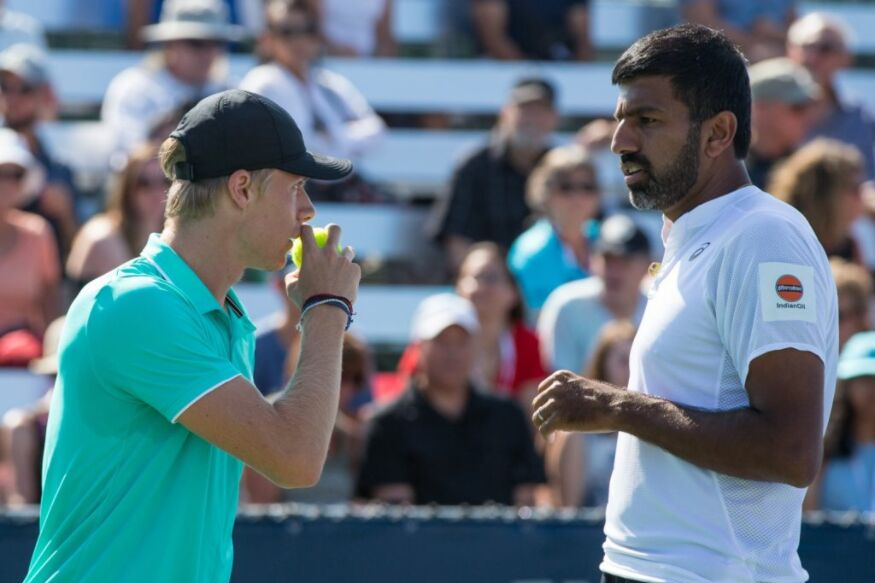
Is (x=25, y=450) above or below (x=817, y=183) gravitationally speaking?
below

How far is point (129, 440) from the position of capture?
9.07 ft

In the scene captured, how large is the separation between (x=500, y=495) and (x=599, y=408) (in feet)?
9.83

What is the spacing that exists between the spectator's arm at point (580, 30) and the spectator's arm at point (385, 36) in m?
1.10

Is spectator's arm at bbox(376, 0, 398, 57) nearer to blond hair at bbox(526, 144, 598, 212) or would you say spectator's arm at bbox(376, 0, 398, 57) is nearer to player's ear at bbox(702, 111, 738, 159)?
blond hair at bbox(526, 144, 598, 212)

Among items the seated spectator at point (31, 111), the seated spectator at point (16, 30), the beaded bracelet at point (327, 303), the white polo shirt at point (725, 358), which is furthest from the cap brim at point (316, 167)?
the seated spectator at point (16, 30)

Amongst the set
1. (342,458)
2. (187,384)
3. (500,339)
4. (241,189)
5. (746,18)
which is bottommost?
(342,458)

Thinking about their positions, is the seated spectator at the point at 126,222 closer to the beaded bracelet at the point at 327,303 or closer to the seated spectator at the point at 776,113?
the seated spectator at the point at 776,113

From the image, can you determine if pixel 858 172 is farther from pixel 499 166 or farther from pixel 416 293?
pixel 416 293

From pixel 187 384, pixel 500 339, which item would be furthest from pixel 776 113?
pixel 187 384

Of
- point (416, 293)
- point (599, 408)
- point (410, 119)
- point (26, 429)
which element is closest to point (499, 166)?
point (416, 293)

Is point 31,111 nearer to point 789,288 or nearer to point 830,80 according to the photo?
point 830,80

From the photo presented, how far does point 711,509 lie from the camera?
9.56 ft

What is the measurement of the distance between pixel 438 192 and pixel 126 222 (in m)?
2.55

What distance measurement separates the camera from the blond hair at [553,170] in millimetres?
7223
